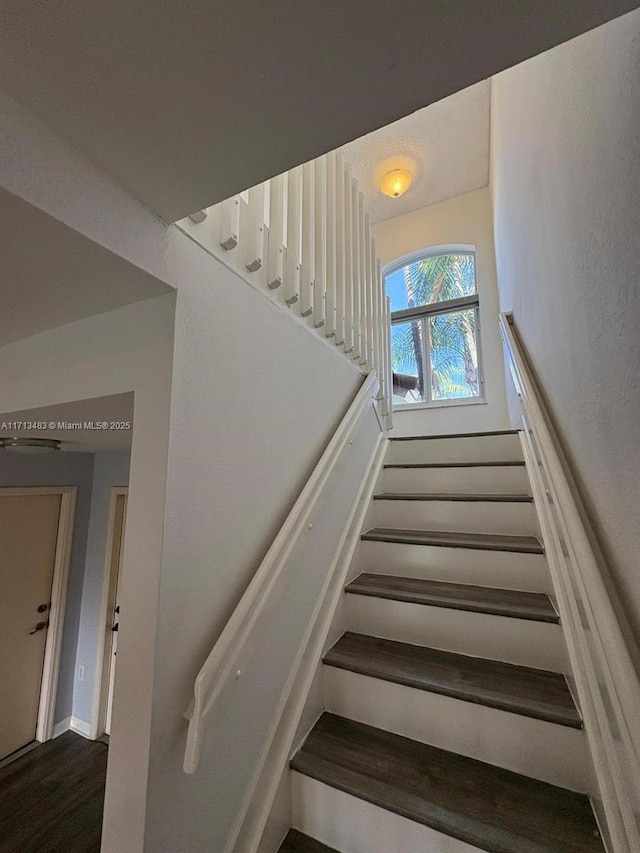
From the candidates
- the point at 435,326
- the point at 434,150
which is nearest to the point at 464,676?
the point at 435,326

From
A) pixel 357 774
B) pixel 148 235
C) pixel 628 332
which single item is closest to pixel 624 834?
pixel 357 774

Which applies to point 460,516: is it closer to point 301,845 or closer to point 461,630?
point 461,630

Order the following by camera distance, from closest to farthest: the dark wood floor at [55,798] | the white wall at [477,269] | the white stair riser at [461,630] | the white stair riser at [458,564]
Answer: the white stair riser at [461,630] < the white stair riser at [458,564] < the dark wood floor at [55,798] < the white wall at [477,269]

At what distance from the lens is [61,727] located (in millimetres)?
2908

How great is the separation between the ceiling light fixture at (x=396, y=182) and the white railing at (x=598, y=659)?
3.49 metres

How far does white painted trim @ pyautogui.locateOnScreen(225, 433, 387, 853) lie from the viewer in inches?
44.9

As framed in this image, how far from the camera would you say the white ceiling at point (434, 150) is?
340 cm

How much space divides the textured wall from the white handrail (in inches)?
93.5

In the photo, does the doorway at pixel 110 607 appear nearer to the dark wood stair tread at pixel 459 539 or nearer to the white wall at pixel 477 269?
the dark wood stair tread at pixel 459 539

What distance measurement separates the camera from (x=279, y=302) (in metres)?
1.51

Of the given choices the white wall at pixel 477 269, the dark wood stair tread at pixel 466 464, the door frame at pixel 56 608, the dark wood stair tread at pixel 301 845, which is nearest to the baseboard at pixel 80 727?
the door frame at pixel 56 608

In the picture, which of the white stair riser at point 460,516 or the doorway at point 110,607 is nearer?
the white stair riser at point 460,516

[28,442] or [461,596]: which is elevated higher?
[28,442]

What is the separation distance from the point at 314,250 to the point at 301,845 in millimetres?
2296
